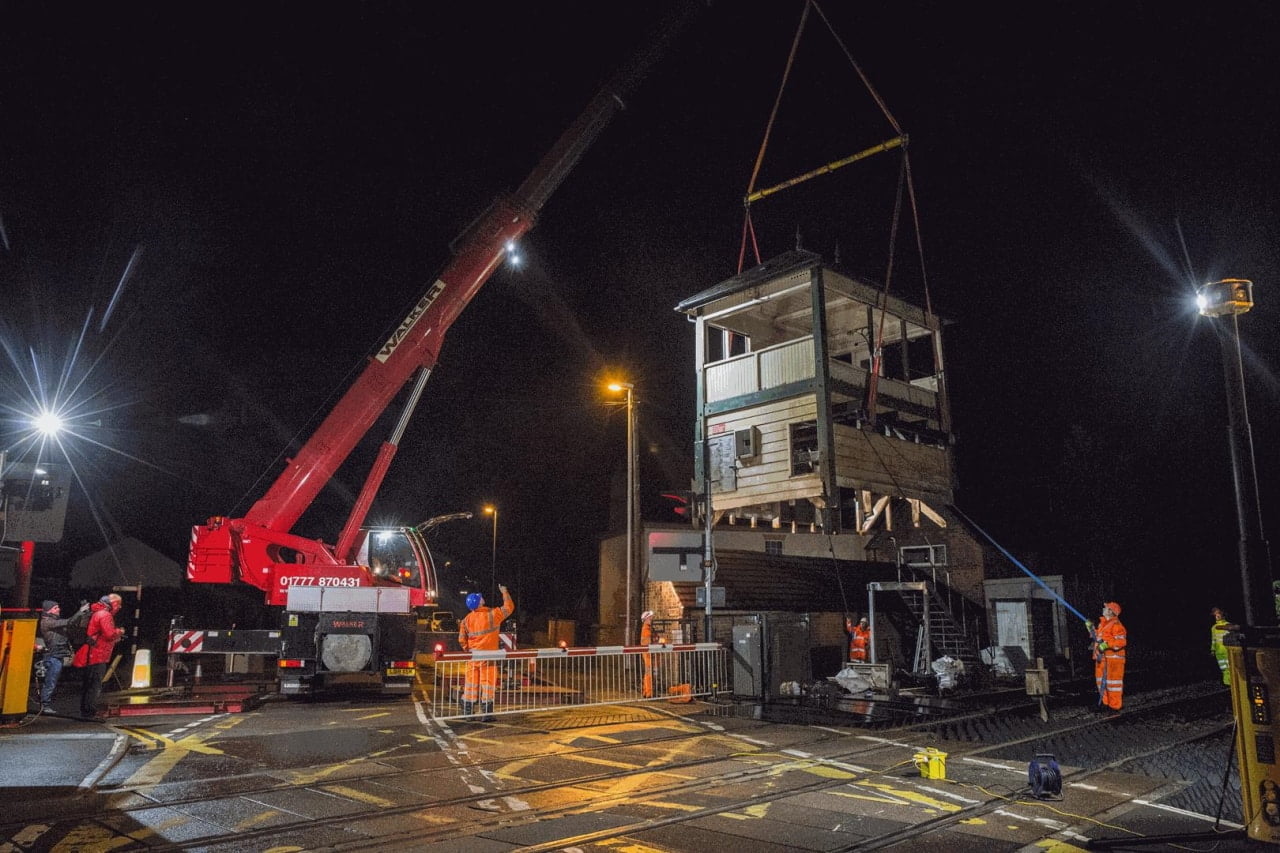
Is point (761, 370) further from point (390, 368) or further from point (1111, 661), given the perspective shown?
point (1111, 661)

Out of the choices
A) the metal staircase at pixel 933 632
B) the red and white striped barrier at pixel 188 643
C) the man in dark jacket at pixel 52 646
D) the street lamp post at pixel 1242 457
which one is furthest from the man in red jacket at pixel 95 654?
the street lamp post at pixel 1242 457

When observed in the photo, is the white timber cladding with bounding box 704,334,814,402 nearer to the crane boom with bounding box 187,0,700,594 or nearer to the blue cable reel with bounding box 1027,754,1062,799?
the crane boom with bounding box 187,0,700,594

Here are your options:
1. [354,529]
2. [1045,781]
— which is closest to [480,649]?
[354,529]

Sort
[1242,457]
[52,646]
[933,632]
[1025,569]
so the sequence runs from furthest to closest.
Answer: [1025,569] → [933,632] → [52,646] → [1242,457]

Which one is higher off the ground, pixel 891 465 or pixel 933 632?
pixel 891 465

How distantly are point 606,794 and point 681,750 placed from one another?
272cm

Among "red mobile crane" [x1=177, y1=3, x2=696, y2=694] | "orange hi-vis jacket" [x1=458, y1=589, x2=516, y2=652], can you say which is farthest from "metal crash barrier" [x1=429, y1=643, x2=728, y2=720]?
"red mobile crane" [x1=177, y1=3, x2=696, y2=694]

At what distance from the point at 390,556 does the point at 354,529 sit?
1121mm

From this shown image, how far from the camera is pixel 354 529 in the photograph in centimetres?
1670

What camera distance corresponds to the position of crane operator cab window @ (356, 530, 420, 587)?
680 inches

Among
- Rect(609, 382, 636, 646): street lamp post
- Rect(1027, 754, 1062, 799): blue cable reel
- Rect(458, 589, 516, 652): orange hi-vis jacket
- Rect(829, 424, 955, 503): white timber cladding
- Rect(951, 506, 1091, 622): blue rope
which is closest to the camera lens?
Rect(1027, 754, 1062, 799): blue cable reel

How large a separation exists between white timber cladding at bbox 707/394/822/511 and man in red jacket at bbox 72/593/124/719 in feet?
35.3

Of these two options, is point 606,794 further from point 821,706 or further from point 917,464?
point 917,464

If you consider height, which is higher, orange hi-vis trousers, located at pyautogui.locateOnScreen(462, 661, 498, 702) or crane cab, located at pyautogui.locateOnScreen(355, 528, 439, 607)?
crane cab, located at pyautogui.locateOnScreen(355, 528, 439, 607)
